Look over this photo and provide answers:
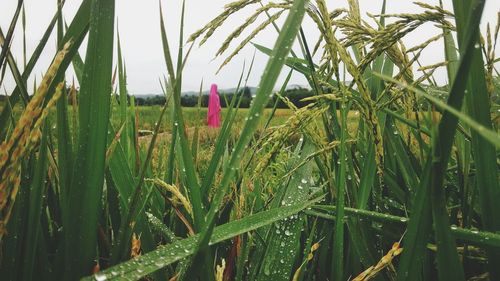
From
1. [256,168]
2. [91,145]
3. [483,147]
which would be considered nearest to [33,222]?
[91,145]

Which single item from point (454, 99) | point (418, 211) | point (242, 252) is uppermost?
point (454, 99)

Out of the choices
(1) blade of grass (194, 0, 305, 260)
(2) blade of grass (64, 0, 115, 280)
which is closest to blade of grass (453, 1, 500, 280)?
(1) blade of grass (194, 0, 305, 260)

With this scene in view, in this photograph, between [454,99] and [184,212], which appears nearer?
[454,99]

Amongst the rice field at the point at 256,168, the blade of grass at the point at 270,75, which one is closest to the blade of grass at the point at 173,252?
the rice field at the point at 256,168

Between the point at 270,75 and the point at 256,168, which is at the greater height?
the point at 270,75

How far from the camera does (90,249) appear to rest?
475 mm

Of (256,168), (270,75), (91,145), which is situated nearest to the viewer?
(270,75)

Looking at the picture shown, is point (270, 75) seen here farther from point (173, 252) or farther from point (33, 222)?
point (33, 222)

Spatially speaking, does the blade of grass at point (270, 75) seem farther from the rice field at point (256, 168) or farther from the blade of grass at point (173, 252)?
the blade of grass at point (173, 252)

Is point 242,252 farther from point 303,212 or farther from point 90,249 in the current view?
point 90,249

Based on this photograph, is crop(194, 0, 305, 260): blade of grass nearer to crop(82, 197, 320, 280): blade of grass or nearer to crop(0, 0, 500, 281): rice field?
crop(0, 0, 500, 281): rice field

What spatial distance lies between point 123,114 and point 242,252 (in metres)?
0.49

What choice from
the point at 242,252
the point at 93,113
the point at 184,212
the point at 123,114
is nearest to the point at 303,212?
the point at 242,252

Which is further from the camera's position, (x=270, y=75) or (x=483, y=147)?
(x=483, y=147)
